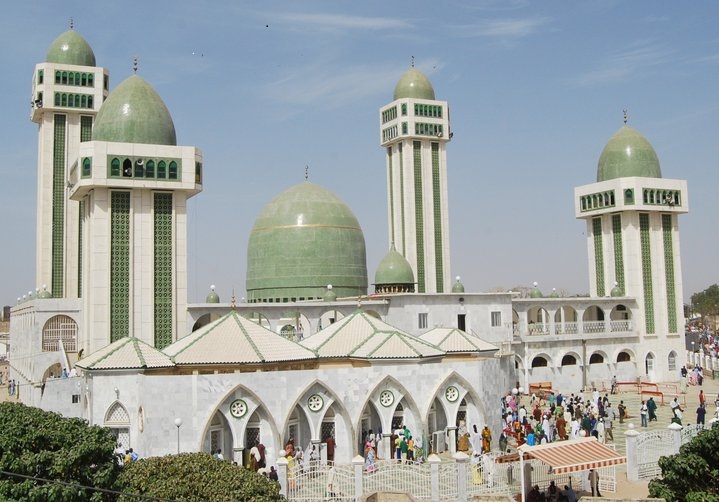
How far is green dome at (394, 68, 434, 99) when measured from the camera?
61188mm

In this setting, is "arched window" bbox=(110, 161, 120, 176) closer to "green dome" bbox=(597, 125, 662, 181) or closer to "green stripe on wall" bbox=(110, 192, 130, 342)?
"green stripe on wall" bbox=(110, 192, 130, 342)

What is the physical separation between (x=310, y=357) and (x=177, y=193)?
15917 mm

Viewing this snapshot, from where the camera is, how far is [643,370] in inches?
2095

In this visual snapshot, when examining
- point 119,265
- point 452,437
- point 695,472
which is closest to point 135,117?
point 119,265

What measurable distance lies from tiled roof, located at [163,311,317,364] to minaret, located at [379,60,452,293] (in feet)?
101

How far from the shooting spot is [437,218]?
59.9 meters

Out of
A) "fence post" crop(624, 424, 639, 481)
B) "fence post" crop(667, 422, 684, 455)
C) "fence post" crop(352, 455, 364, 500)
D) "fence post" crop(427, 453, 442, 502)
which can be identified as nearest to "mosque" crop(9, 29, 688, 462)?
"fence post" crop(352, 455, 364, 500)

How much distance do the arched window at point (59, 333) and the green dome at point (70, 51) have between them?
19.2 m

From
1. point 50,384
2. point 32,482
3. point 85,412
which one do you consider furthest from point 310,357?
Result: point 32,482

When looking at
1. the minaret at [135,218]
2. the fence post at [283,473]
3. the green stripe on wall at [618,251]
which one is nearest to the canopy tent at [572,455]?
the fence post at [283,473]

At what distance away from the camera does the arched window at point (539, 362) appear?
5062cm

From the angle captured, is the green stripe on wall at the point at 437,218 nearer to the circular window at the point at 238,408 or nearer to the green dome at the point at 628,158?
the green dome at the point at 628,158

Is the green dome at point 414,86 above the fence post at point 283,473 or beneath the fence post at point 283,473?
above

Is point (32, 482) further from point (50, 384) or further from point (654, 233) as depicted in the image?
point (654, 233)
